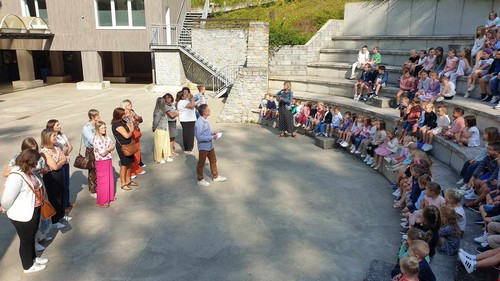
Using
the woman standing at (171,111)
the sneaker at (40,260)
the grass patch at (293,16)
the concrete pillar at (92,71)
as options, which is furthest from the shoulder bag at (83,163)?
the concrete pillar at (92,71)

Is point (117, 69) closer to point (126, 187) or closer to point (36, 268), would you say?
point (126, 187)

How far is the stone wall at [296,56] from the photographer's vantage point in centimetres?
1669

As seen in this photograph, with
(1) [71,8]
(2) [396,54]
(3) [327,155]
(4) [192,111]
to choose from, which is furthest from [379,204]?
(1) [71,8]

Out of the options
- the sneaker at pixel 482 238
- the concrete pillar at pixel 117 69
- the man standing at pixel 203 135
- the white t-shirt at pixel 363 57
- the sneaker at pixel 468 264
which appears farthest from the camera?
the concrete pillar at pixel 117 69

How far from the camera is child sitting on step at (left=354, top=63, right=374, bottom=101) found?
12609 mm

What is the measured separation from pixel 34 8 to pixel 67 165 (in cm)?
1912

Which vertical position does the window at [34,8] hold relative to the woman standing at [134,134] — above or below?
above

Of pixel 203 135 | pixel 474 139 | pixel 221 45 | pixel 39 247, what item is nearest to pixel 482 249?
pixel 474 139

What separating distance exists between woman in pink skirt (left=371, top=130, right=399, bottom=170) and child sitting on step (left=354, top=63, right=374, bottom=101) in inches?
159

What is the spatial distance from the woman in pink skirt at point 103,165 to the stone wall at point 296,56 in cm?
1103

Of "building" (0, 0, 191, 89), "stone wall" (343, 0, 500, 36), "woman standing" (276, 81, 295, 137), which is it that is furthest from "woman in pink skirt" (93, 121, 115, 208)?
"building" (0, 0, 191, 89)

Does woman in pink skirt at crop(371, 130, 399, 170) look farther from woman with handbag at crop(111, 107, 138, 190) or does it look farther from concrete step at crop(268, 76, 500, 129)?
woman with handbag at crop(111, 107, 138, 190)

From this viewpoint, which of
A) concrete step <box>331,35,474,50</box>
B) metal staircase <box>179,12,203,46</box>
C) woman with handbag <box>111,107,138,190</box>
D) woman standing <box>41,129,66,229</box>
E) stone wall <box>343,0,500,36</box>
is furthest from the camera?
metal staircase <box>179,12,203,46</box>

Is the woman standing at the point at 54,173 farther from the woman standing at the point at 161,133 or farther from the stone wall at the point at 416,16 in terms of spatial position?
the stone wall at the point at 416,16
